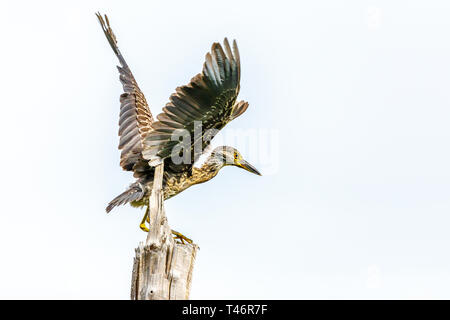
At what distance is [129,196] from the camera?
6805 millimetres

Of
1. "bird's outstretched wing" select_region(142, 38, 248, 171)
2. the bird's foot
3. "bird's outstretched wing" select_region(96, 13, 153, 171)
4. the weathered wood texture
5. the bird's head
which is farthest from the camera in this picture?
the bird's head

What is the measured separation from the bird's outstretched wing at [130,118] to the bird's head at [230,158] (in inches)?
33.1

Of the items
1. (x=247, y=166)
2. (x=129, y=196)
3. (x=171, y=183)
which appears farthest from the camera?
(x=247, y=166)

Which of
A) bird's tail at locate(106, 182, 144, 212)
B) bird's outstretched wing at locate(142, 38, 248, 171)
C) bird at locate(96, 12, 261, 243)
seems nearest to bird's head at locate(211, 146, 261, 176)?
bird at locate(96, 12, 261, 243)

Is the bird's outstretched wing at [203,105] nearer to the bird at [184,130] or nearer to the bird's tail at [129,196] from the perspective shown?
the bird at [184,130]

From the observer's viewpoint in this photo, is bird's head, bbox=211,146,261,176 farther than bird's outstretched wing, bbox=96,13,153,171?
Yes

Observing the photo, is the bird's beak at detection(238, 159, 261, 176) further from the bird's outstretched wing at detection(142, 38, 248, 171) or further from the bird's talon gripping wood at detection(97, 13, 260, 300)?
the bird's outstretched wing at detection(142, 38, 248, 171)

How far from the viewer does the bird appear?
618cm

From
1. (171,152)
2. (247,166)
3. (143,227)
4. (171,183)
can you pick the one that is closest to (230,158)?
(247,166)

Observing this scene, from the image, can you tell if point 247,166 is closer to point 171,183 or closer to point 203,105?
point 171,183

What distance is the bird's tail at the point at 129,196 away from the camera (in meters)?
6.64

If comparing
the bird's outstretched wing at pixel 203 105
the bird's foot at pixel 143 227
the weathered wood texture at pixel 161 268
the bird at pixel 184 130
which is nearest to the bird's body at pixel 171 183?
the bird at pixel 184 130

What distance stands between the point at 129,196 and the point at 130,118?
130cm
